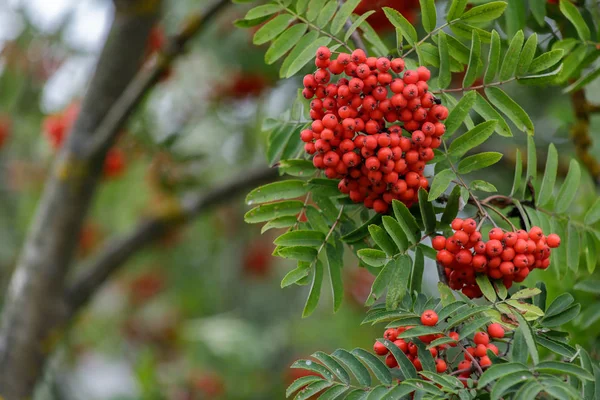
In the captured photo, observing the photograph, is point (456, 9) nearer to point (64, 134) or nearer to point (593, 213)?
point (593, 213)

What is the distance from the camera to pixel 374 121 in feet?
3.13

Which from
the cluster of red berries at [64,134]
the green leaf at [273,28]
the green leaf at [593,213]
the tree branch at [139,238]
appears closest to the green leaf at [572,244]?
the green leaf at [593,213]

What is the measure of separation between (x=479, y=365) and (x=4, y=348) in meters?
1.85

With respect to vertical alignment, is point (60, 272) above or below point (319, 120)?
below

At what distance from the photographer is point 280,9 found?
115cm

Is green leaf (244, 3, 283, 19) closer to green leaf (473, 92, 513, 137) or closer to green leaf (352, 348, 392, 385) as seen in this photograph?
green leaf (473, 92, 513, 137)

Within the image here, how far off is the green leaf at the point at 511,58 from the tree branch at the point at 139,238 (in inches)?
57.7

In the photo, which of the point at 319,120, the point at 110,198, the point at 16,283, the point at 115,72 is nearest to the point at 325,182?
the point at 319,120

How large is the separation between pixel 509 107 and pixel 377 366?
1.54 feet

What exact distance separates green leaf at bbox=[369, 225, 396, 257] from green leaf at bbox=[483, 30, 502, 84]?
317 millimetres

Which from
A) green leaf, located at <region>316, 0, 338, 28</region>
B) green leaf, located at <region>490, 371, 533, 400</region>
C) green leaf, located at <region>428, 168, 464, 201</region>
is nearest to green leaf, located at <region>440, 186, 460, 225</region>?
green leaf, located at <region>428, 168, 464, 201</region>

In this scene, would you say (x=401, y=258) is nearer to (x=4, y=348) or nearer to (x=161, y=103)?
(x=4, y=348)

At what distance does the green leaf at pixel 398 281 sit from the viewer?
946mm

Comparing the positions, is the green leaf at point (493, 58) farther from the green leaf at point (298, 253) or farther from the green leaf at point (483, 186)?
the green leaf at point (298, 253)
